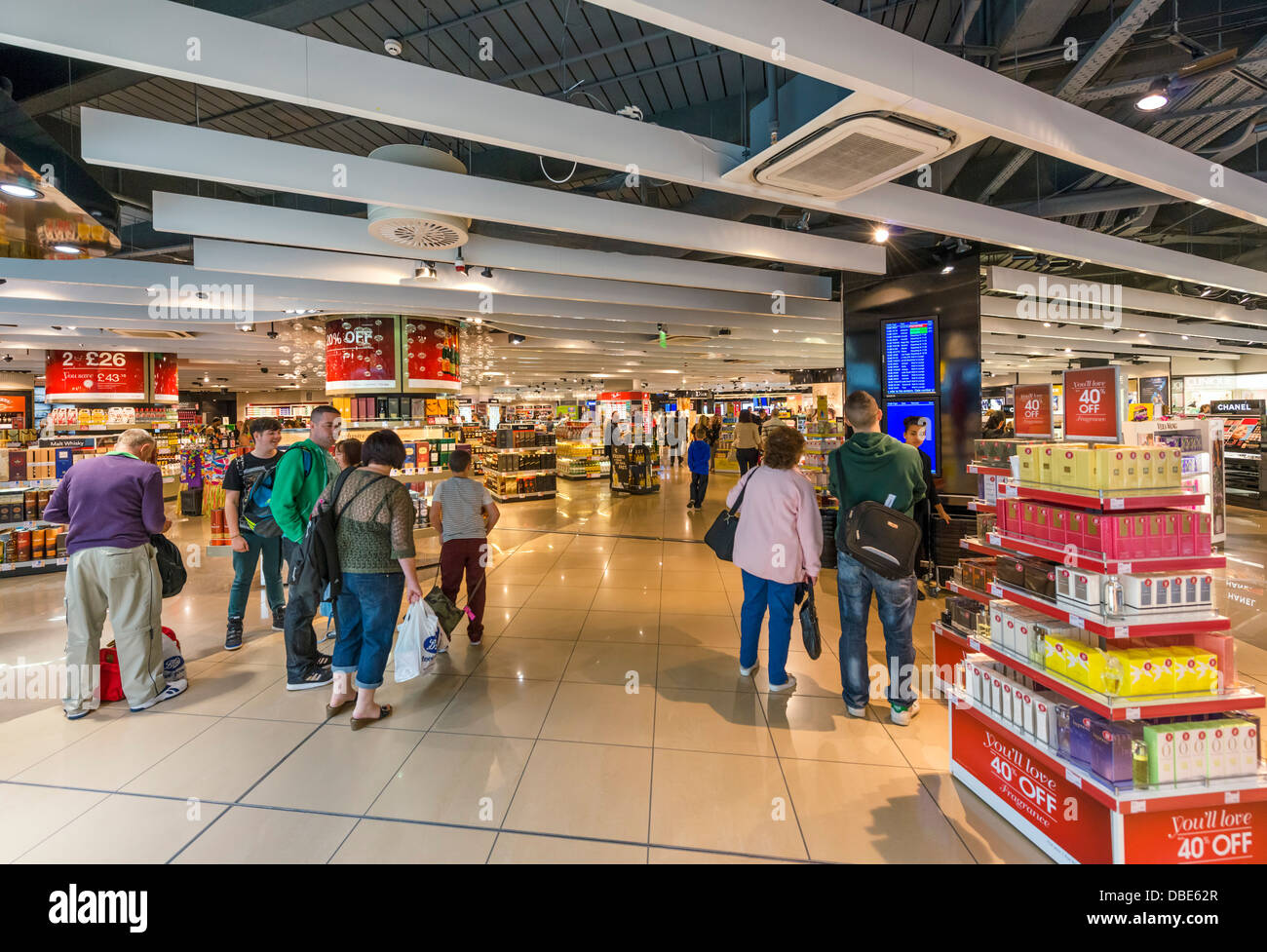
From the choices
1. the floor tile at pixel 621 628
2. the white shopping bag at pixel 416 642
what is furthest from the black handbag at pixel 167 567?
the floor tile at pixel 621 628

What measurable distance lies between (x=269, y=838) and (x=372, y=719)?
908 mm

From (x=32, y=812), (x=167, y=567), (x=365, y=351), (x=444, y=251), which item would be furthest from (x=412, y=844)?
(x=365, y=351)

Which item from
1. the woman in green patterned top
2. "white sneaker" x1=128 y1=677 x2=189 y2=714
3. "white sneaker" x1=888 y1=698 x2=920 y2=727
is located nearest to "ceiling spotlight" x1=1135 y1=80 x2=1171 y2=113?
"white sneaker" x1=888 y1=698 x2=920 y2=727

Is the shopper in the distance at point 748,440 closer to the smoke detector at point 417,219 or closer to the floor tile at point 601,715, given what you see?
the smoke detector at point 417,219

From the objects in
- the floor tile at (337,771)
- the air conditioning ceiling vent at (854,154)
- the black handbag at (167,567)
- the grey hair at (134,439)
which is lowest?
the floor tile at (337,771)

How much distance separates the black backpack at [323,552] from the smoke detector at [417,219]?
7.20 ft

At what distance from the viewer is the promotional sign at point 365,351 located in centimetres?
800

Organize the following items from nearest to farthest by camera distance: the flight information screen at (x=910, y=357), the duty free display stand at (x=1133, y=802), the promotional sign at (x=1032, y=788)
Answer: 1. the duty free display stand at (x=1133, y=802)
2. the promotional sign at (x=1032, y=788)
3. the flight information screen at (x=910, y=357)

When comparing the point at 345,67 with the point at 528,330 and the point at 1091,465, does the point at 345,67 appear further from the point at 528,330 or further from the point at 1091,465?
the point at 528,330

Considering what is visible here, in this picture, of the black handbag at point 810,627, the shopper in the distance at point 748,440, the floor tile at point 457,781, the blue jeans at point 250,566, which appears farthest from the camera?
the shopper in the distance at point 748,440

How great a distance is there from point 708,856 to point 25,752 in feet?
11.6

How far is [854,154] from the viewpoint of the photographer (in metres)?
2.99
